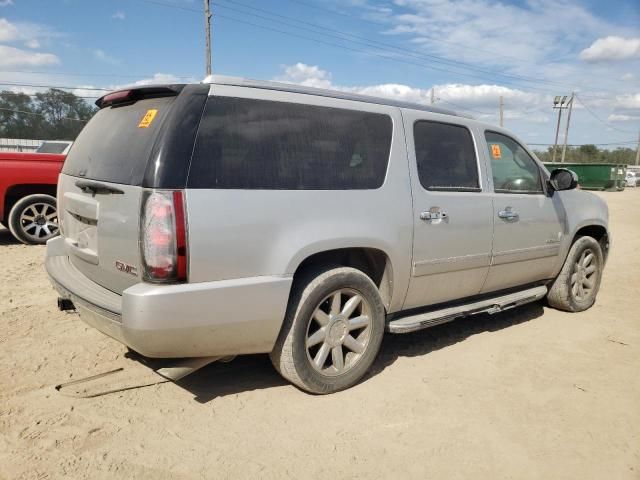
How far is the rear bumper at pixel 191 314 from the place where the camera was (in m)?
2.56

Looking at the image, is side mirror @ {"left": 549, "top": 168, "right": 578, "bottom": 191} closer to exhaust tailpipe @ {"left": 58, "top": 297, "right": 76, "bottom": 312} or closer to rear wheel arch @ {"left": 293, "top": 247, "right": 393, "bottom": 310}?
rear wheel arch @ {"left": 293, "top": 247, "right": 393, "bottom": 310}

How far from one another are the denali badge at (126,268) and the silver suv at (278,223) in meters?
0.01

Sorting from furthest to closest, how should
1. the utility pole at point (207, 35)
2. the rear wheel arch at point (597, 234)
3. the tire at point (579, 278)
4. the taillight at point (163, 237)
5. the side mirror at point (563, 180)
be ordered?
the utility pole at point (207, 35) → the rear wheel arch at point (597, 234) → the tire at point (579, 278) → the side mirror at point (563, 180) → the taillight at point (163, 237)

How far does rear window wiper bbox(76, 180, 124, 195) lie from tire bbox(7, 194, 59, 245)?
5055 mm

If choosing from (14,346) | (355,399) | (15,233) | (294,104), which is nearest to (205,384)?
(355,399)

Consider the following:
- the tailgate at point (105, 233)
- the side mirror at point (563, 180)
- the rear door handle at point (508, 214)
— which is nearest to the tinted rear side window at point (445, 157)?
the rear door handle at point (508, 214)

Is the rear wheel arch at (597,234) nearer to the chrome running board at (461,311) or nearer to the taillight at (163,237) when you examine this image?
the chrome running board at (461,311)

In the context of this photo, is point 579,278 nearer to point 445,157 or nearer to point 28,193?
point 445,157

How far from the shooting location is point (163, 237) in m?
2.56

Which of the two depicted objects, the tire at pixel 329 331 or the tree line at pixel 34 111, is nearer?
the tire at pixel 329 331

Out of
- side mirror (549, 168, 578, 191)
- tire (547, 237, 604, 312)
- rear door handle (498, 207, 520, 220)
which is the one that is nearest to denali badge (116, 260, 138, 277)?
rear door handle (498, 207, 520, 220)

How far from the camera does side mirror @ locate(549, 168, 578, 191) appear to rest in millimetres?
4742

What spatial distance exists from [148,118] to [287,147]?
2.61 feet

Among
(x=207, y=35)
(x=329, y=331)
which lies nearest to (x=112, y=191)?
(x=329, y=331)
